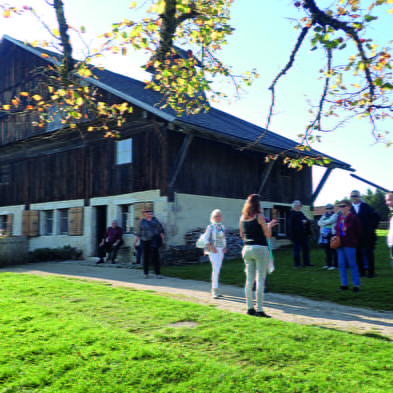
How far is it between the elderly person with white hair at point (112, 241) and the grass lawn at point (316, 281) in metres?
2.57

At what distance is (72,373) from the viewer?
4.26 meters

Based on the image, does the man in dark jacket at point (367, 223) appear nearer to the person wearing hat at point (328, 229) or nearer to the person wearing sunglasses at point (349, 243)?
the person wearing hat at point (328, 229)

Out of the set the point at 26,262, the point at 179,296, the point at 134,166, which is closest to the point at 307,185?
the point at 134,166

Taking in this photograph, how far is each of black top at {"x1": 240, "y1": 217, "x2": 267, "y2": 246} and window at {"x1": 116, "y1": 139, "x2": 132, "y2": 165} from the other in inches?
421


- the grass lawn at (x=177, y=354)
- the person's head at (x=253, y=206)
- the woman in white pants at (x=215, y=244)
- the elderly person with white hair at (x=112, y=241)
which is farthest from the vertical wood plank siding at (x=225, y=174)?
the grass lawn at (x=177, y=354)

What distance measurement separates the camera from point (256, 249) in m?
6.52

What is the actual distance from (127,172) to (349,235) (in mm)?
10185

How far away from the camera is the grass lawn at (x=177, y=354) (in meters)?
3.99

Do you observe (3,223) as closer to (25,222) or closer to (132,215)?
(25,222)

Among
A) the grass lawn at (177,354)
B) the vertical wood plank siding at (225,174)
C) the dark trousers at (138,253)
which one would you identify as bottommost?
the grass lawn at (177,354)

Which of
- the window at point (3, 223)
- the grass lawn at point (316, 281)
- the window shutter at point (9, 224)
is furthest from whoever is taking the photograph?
the window at point (3, 223)

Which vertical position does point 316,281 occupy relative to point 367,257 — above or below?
below

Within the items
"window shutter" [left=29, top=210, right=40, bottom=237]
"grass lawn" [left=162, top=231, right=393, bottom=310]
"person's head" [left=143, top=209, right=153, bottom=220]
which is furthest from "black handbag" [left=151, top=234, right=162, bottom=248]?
"window shutter" [left=29, top=210, right=40, bottom=237]

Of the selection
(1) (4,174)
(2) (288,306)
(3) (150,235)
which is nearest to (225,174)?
(3) (150,235)
